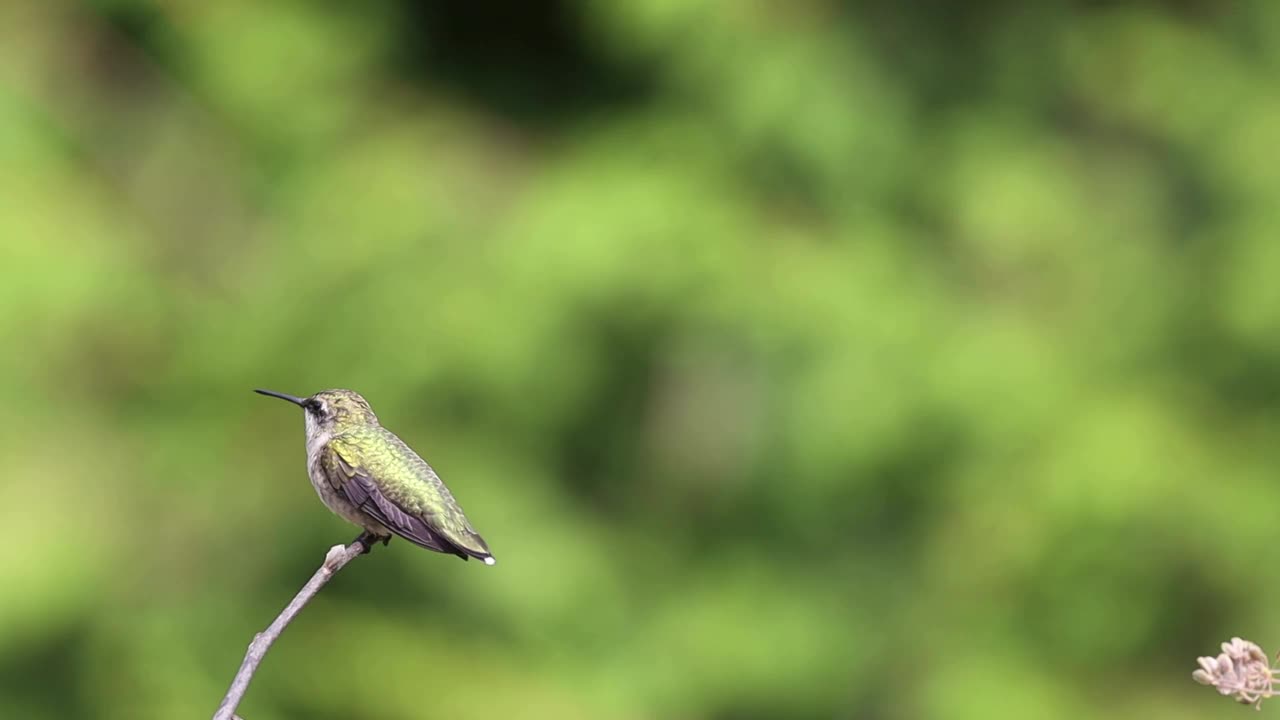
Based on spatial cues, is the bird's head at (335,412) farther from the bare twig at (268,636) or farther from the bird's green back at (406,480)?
the bare twig at (268,636)

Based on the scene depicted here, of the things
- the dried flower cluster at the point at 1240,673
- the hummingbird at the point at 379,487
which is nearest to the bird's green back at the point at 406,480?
the hummingbird at the point at 379,487

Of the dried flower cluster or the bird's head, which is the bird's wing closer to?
the bird's head

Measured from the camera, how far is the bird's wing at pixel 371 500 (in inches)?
37.4

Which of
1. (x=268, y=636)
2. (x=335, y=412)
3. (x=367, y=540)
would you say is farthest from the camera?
(x=335, y=412)

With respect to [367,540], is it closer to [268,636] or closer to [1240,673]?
[268,636]

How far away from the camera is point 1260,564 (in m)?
7.01

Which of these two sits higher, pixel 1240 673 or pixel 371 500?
pixel 1240 673

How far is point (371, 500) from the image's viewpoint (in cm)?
104

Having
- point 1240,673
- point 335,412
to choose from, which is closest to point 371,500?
point 335,412

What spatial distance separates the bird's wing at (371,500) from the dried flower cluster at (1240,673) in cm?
51

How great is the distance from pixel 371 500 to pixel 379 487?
0.05 ft

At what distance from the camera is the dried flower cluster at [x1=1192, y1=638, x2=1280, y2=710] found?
3.42ft

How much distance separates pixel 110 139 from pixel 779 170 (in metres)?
2.97

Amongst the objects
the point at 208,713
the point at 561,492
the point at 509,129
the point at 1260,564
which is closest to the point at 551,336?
the point at 561,492
